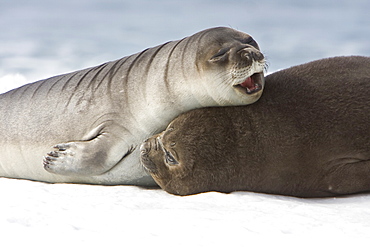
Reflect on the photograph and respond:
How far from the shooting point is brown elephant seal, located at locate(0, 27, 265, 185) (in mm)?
4934

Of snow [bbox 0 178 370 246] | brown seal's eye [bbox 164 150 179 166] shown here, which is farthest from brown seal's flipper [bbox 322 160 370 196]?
brown seal's eye [bbox 164 150 179 166]

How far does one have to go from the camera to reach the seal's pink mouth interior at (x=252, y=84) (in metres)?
4.71

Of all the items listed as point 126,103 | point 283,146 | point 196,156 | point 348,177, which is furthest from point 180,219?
point 126,103

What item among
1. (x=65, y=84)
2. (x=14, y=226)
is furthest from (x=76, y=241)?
(x=65, y=84)

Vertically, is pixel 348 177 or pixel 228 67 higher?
pixel 228 67

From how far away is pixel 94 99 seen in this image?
232 inches

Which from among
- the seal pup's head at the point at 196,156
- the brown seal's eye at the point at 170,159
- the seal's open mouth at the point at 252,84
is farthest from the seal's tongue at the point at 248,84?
the brown seal's eye at the point at 170,159

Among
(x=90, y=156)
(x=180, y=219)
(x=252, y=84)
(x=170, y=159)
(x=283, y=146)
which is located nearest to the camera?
(x=180, y=219)

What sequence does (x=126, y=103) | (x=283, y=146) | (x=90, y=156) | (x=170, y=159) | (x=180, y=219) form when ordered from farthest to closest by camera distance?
(x=126, y=103), (x=90, y=156), (x=170, y=159), (x=283, y=146), (x=180, y=219)

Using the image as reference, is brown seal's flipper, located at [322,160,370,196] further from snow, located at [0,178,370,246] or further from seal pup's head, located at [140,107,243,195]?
seal pup's head, located at [140,107,243,195]

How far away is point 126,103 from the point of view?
5.57 m

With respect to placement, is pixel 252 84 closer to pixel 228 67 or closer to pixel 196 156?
pixel 228 67

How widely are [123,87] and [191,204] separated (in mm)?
2261

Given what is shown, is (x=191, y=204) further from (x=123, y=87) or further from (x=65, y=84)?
(x=65, y=84)
